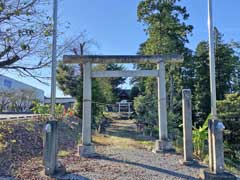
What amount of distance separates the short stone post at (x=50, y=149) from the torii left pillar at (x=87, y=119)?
2.49 m

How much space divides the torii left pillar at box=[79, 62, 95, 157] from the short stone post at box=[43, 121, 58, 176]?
8.16 feet

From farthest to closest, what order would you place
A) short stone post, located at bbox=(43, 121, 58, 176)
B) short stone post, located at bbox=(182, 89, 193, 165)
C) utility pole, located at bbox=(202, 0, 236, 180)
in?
short stone post, located at bbox=(182, 89, 193, 165)
short stone post, located at bbox=(43, 121, 58, 176)
utility pole, located at bbox=(202, 0, 236, 180)

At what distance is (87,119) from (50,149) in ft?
9.59

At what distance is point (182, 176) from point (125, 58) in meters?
4.66

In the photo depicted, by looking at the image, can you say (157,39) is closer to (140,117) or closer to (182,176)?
(140,117)

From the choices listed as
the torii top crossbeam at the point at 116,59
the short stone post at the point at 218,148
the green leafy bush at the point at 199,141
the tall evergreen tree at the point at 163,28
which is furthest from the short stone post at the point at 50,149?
the tall evergreen tree at the point at 163,28

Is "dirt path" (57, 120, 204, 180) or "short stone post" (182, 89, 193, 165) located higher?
"short stone post" (182, 89, 193, 165)

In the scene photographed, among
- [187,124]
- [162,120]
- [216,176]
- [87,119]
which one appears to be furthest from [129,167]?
[162,120]

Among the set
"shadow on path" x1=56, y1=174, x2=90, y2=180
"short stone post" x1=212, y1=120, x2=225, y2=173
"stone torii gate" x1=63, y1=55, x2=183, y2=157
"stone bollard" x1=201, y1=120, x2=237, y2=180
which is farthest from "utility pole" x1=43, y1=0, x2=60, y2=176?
"short stone post" x1=212, y1=120, x2=225, y2=173

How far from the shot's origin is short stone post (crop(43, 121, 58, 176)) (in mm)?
6153

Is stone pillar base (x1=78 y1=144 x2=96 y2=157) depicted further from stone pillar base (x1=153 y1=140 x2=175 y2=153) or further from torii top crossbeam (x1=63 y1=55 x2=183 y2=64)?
A: torii top crossbeam (x1=63 y1=55 x2=183 y2=64)

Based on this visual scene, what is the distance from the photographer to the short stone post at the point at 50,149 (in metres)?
6.15

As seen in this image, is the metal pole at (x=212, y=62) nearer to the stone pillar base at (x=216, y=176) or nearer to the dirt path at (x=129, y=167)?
the stone pillar base at (x=216, y=176)

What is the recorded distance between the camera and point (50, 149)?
6246 mm
